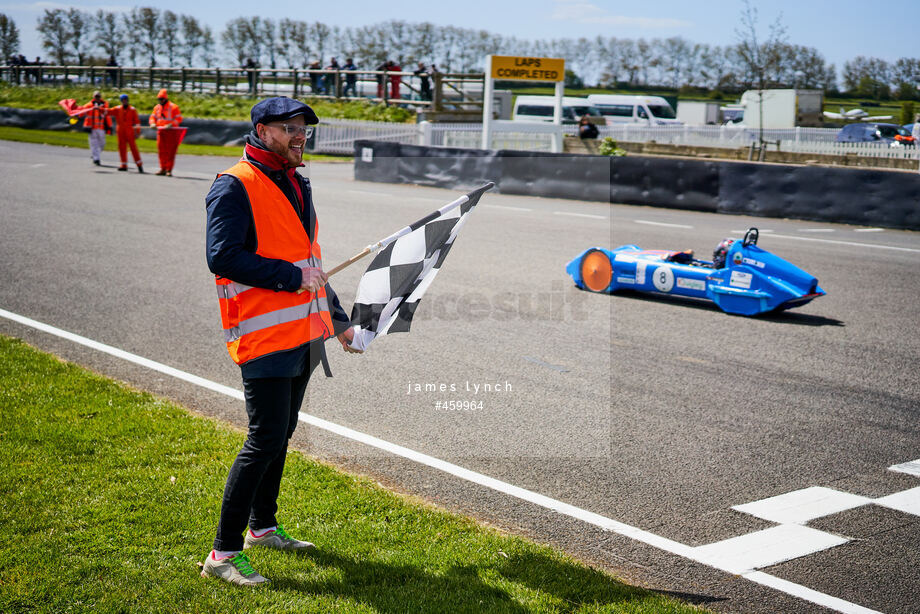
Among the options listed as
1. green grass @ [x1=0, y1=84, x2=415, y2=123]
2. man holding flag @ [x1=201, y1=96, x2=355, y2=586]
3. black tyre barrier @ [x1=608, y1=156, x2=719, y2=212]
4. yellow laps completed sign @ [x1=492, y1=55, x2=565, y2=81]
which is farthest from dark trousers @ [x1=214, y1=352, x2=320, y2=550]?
green grass @ [x1=0, y1=84, x2=415, y2=123]

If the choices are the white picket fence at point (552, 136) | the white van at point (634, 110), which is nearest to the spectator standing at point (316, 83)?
the white picket fence at point (552, 136)

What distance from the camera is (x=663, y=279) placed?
9.07 meters

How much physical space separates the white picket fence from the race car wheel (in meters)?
15.4

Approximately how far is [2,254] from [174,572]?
8.55 meters


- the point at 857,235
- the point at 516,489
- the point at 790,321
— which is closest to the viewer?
the point at 516,489

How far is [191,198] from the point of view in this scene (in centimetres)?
1634

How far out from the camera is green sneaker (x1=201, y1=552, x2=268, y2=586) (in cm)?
338

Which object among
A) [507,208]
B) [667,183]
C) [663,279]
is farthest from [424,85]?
[663,279]

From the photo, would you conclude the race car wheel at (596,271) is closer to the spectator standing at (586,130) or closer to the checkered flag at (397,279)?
the checkered flag at (397,279)

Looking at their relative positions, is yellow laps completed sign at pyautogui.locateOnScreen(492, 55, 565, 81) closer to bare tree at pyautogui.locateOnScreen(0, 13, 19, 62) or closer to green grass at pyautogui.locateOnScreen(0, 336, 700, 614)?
green grass at pyautogui.locateOnScreen(0, 336, 700, 614)

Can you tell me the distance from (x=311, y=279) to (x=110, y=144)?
97.3 feet

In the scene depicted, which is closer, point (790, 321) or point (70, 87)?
point (790, 321)

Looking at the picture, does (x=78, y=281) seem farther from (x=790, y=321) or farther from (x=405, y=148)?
(x=405, y=148)

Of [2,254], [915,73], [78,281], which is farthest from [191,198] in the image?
[915,73]
